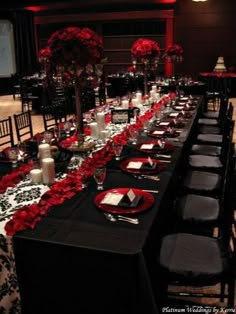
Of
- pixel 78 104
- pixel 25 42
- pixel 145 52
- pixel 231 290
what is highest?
pixel 25 42

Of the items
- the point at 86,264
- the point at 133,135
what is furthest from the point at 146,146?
the point at 86,264

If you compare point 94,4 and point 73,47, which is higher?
point 94,4

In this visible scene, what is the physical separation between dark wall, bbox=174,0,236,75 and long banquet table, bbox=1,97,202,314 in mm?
10950

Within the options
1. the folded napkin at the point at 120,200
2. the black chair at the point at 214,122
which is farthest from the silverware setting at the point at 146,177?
the black chair at the point at 214,122

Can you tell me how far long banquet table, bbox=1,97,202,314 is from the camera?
5.23 ft

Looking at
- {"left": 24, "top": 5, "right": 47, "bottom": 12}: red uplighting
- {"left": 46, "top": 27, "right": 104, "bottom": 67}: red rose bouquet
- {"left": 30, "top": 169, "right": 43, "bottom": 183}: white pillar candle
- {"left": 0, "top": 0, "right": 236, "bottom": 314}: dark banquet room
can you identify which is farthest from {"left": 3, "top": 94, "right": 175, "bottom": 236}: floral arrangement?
{"left": 24, "top": 5, "right": 47, "bottom": 12}: red uplighting

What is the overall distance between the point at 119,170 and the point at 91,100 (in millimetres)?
3607

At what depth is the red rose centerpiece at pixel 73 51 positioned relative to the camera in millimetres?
2584

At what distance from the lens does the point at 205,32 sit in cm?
1171

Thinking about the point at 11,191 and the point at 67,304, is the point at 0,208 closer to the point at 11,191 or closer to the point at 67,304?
the point at 11,191

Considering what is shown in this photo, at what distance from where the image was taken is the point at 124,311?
65.2 inches

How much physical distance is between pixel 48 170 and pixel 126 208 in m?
0.63

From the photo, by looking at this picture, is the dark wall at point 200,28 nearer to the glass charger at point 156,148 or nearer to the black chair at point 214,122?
the black chair at point 214,122

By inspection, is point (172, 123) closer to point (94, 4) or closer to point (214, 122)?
point (214, 122)
